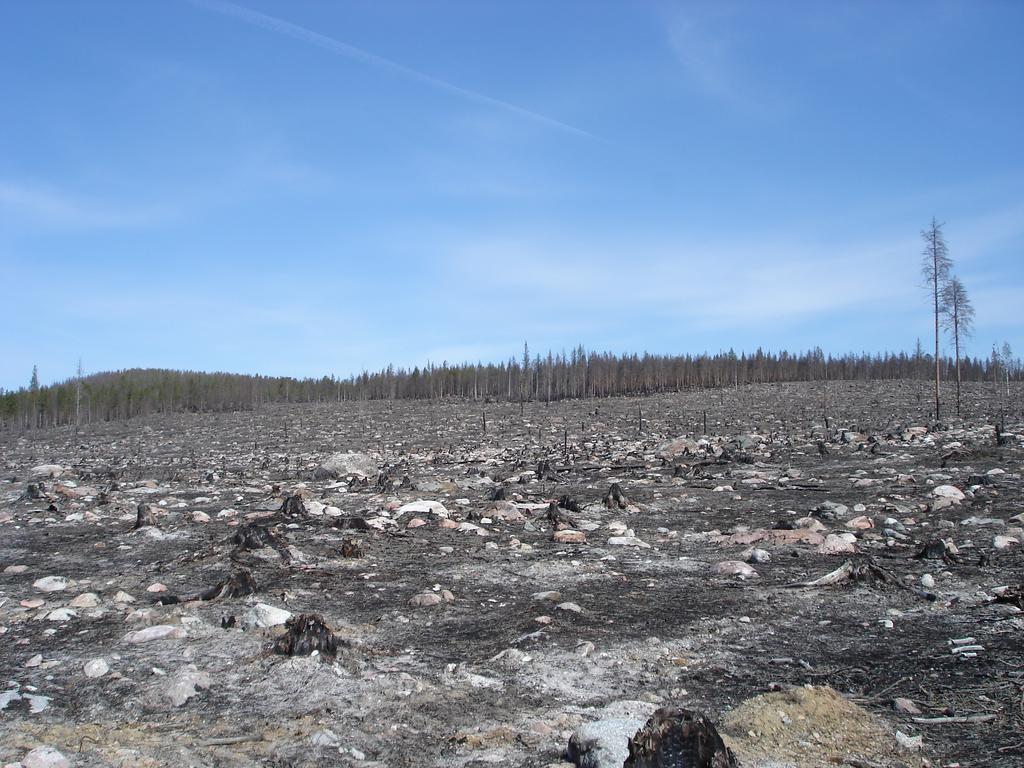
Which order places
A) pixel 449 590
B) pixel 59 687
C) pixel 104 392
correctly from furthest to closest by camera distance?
1. pixel 104 392
2. pixel 449 590
3. pixel 59 687

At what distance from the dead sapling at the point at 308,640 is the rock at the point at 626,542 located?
12.6 ft

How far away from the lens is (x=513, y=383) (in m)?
98.4

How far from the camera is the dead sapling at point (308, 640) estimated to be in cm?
413

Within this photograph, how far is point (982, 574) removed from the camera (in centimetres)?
573

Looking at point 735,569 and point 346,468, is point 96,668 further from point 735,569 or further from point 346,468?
point 346,468

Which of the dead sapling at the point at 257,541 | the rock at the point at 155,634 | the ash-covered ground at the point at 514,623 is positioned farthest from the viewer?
the dead sapling at the point at 257,541

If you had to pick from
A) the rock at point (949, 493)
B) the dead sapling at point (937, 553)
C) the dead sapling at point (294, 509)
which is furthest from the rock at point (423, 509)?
the rock at point (949, 493)

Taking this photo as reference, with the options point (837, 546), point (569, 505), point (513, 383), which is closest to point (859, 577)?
point (837, 546)

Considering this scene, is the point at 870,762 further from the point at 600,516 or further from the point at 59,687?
the point at 600,516

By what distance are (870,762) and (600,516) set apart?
6.26 meters

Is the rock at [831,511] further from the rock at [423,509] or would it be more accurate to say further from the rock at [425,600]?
the rock at [425,600]

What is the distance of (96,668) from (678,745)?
322 cm

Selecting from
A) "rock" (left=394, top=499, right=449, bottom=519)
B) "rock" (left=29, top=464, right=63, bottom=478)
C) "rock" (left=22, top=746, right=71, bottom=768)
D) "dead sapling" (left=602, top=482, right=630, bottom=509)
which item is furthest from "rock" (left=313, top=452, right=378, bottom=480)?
"rock" (left=22, top=746, right=71, bottom=768)

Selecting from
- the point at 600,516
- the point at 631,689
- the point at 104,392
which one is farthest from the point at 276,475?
the point at 104,392
